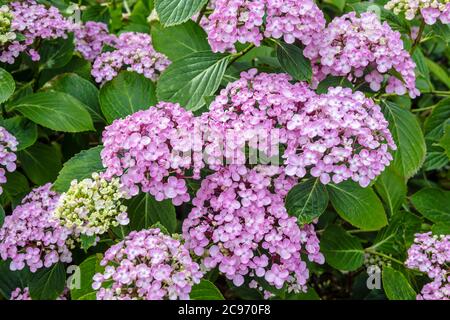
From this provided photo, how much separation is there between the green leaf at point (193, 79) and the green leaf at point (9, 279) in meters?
0.69

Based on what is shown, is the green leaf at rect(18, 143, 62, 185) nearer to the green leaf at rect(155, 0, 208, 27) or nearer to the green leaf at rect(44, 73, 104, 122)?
the green leaf at rect(44, 73, 104, 122)

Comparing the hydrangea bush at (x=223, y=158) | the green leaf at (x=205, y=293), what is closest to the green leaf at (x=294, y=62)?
the hydrangea bush at (x=223, y=158)

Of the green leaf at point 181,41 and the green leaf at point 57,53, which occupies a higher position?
the green leaf at point 181,41

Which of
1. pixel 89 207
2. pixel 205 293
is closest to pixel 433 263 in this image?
pixel 205 293

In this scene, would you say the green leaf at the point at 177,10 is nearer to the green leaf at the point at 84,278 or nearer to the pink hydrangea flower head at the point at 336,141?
the pink hydrangea flower head at the point at 336,141

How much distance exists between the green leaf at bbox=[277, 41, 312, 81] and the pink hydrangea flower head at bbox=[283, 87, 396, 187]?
15 cm

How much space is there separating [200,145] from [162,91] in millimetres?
353

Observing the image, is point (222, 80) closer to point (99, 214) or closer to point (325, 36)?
point (325, 36)

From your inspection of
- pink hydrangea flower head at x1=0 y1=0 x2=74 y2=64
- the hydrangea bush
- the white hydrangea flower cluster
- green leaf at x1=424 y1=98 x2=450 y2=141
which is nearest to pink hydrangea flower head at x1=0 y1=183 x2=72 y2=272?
the hydrangea bush

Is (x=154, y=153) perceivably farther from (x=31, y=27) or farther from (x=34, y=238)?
(x=31, y=27)

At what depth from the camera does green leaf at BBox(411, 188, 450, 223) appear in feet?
6.32

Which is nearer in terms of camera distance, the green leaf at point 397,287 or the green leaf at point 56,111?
the green leaf at point 397,287

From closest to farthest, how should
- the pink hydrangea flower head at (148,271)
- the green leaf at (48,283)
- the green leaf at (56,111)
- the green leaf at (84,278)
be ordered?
1. the pink hydrangea flower head at (148,271)
2. the green leaf at (84,278)
3. the green leaf at (48,283)
4. the green leaf at (56,111)

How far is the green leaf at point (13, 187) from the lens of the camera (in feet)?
6.21
